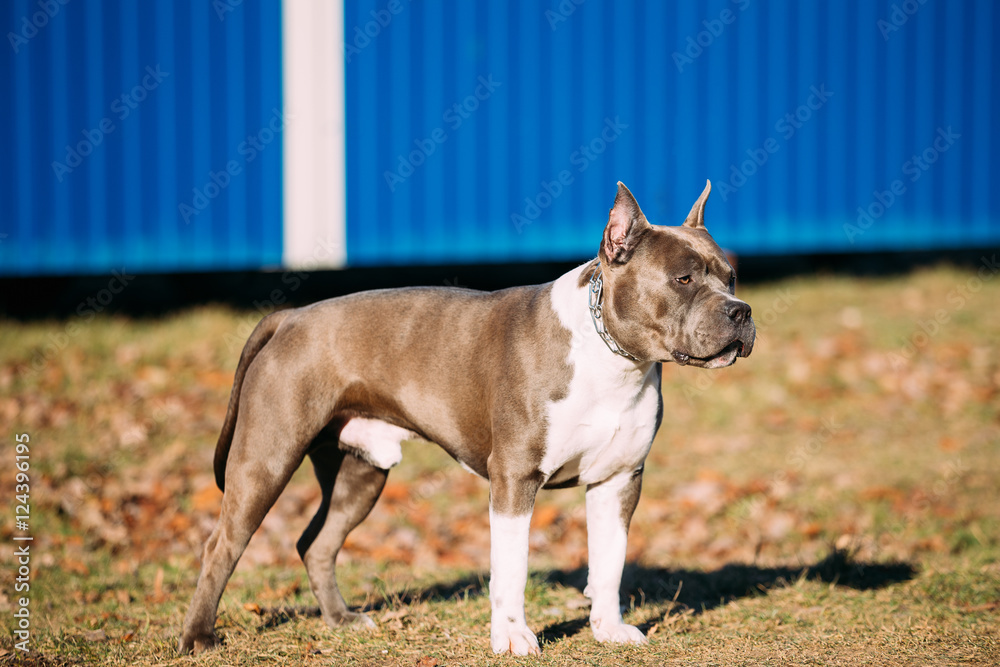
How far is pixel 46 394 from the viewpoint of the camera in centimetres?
816

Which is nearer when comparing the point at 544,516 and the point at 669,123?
the point at 544,516

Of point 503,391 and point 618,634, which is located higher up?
point 503,391

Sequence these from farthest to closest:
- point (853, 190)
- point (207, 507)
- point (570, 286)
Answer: point (853, 190)
point (207, 507)
point (570, 286)

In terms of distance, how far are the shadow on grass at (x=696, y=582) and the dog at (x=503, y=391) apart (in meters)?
0.51

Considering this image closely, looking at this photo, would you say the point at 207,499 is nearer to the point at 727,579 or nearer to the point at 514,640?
the point at 727,579

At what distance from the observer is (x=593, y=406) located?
3525mm

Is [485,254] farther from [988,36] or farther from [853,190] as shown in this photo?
[988,36]

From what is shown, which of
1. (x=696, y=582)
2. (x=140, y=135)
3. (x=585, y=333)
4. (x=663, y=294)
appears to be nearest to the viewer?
(x=663, y=294)

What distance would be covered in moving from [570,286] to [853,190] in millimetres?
8191

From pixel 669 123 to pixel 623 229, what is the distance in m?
7.14

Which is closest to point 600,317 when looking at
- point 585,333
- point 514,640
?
point 585,333

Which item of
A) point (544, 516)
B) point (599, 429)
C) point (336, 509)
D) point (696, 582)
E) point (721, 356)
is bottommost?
point (544, 516)

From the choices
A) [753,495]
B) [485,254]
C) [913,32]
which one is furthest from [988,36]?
[753,495]

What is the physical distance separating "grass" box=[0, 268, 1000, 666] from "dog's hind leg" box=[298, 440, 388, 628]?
0.19 metres
